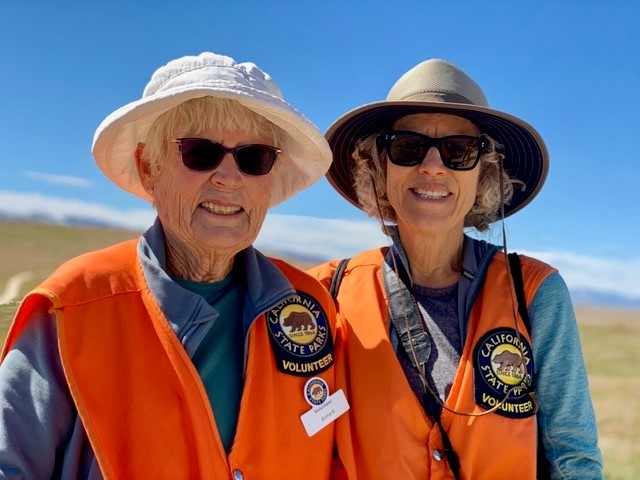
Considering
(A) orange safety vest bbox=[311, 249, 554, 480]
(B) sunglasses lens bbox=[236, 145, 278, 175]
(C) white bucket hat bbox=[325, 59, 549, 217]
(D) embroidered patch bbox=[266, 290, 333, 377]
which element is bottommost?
(A) orange safety vest bbox=[311, 249, 554, 480]

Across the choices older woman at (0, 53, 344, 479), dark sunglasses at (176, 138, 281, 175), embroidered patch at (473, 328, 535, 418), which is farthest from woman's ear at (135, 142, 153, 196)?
embroidered patch at (473, 328, 535, 418)

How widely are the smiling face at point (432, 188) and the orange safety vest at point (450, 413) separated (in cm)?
42

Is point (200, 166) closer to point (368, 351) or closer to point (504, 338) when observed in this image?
point (368, 351)

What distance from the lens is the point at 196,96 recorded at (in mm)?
2486

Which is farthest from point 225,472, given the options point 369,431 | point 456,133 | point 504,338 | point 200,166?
point 456,133

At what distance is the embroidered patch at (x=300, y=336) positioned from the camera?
2732 millimetres

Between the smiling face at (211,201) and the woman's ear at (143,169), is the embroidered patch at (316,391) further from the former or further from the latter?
the woman's ear at (143,169)

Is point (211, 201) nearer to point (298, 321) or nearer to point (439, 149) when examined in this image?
point (298, 321)

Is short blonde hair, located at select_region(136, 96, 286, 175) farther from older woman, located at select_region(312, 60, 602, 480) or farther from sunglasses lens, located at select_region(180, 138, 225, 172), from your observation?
older woman, located at select_region(312, 60, 602, 480)

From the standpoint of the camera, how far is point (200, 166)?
2.58 m

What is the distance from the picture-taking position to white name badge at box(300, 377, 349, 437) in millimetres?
2684

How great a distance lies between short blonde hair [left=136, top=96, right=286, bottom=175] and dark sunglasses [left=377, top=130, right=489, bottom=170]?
0.84 m

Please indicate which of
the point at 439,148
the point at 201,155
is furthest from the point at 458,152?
the point at 201,155

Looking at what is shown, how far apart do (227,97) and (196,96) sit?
11 cm
